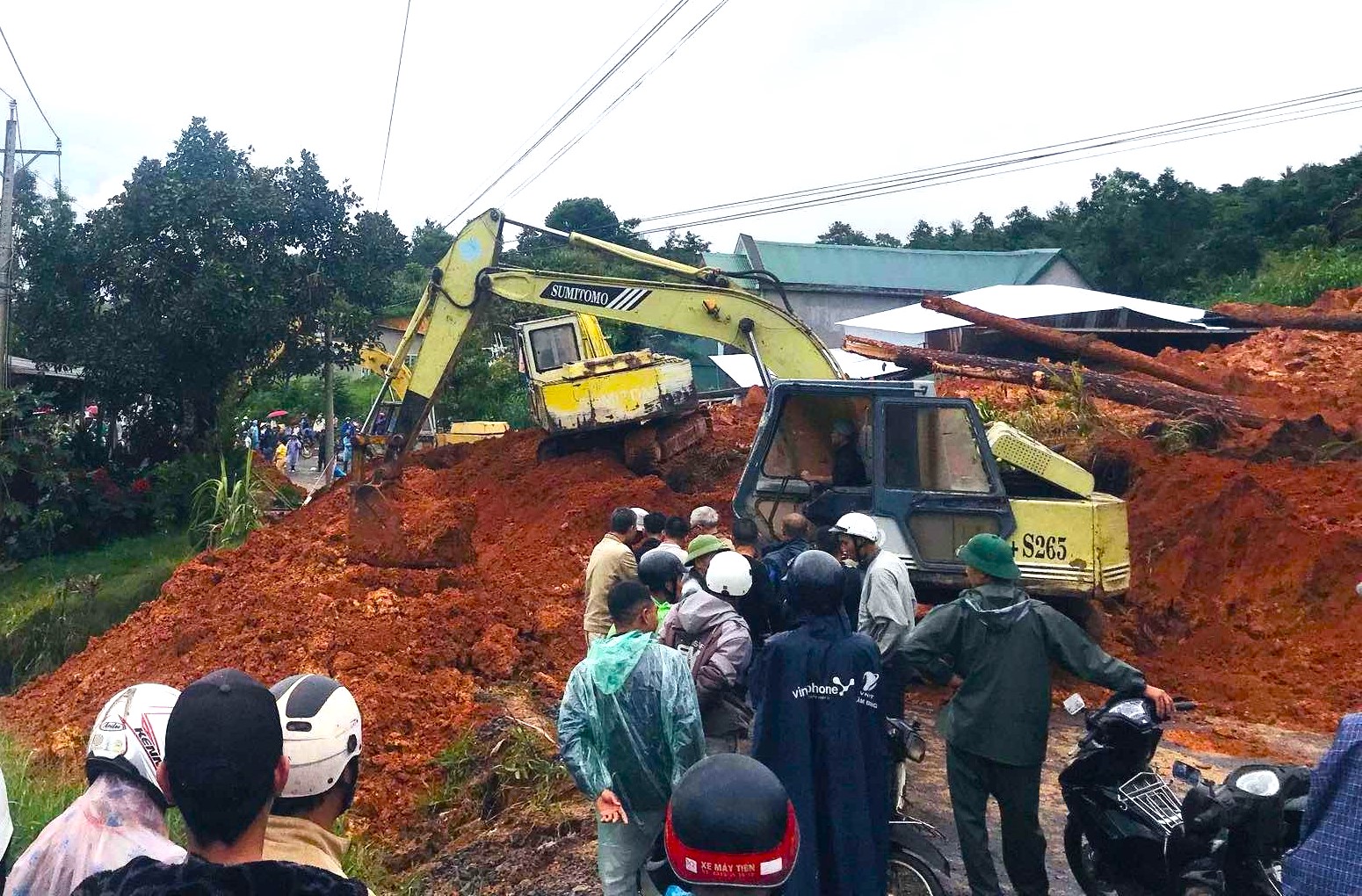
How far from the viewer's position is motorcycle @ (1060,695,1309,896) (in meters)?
3.65

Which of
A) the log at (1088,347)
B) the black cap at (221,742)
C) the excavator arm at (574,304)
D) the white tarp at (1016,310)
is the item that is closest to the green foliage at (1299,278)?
the white tarp at (1016,310)

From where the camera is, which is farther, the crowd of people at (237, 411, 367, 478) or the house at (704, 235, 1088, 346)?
the house at (704, 235, 1088, 346)

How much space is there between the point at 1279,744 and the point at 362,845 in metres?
6.40

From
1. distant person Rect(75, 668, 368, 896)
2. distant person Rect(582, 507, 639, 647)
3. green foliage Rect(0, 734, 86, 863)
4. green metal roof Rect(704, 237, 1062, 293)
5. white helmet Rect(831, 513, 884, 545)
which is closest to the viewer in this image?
distant person Rect(75, 668, 368, 896)

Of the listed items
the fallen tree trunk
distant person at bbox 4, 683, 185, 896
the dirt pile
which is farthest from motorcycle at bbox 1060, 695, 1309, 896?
the fallen tree trunk

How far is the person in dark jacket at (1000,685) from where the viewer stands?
436 cm

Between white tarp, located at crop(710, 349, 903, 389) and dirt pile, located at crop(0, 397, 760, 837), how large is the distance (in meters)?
4.53

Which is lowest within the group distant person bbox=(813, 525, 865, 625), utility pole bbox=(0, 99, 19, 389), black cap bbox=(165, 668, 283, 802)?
distant person bbox=(813, 525, 865, 625)

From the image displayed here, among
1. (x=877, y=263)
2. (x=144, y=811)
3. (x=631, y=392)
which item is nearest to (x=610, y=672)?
(x=144, y=811)

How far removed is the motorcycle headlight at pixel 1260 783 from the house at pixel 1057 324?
1615 centimetres

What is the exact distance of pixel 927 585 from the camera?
8.30 metres

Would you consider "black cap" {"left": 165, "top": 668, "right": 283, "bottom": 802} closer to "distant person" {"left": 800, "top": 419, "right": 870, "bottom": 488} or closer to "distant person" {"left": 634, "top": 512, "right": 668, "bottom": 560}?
"distant person" {"left": 634, "top": 512, "right": 668, "bottom": 560}

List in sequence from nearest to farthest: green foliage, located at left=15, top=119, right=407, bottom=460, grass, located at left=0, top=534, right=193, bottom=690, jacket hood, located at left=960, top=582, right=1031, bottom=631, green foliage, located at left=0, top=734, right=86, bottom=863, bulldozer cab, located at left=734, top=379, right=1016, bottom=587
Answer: jacket hood, located at left=960, top=582, right=1031, bottom=631 → green foliage, located at left=0, top=734, right=86, bottom=863 → bulldozer cab, located at left=734, top=379, right=1016, bottom=587 → grass, located at left=0, top=534, right=193, bottom=690 → green foliage, located at left=15, top=119, right=407, bottom=460

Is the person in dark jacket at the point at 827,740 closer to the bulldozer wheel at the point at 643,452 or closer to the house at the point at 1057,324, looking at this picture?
the bulldozer wheel at the point at 643,452
